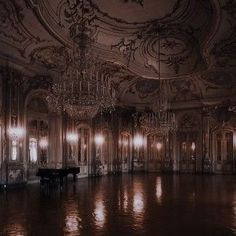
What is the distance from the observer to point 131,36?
46.9 feet

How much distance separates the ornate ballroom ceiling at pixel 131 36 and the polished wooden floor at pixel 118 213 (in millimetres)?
5864

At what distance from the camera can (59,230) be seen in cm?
643

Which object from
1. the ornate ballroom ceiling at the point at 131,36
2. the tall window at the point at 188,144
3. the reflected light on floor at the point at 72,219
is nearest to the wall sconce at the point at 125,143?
the tall window at the point at 188,144

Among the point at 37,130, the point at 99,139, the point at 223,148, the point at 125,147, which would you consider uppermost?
the point at 37,130

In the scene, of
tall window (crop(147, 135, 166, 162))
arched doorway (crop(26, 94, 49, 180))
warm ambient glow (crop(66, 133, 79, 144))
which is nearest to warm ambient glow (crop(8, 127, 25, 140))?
arched doorway (crop(26, 94, 49, 180))

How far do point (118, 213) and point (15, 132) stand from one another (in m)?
7.24

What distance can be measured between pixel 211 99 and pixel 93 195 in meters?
13.4

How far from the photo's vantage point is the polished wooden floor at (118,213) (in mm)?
6478

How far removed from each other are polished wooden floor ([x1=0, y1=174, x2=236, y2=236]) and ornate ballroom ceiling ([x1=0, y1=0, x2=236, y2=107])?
5864mm

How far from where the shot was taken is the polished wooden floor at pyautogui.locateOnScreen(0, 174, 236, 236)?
6.48 m

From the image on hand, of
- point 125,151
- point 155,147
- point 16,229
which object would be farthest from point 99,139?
point 16,229

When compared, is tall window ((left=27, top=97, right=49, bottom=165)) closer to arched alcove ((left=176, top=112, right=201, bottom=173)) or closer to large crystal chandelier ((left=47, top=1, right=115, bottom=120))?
large crystal chandelier ((left=47, top=1, right=115, bottom=120))

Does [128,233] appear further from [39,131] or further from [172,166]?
[172,166]

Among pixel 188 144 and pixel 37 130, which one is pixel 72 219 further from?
pixel 188 144
